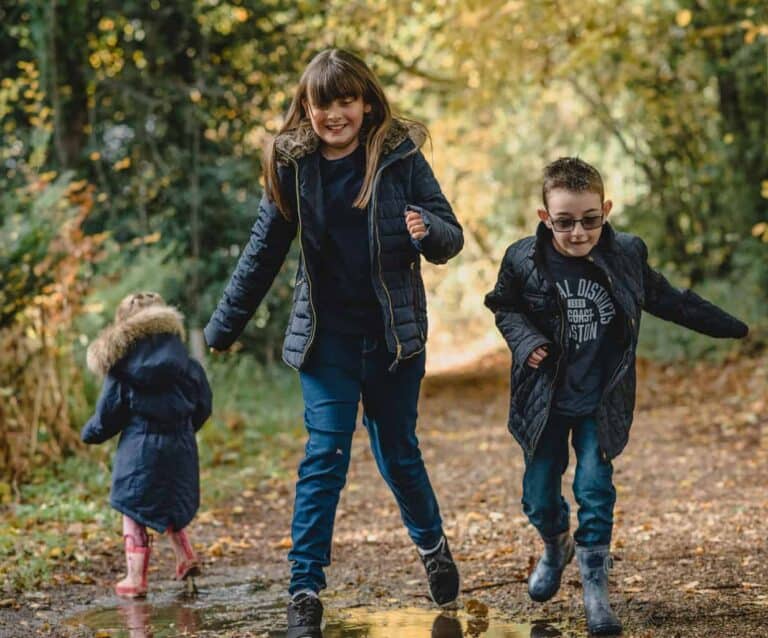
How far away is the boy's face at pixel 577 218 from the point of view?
4.55 m

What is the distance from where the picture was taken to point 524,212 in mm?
22281

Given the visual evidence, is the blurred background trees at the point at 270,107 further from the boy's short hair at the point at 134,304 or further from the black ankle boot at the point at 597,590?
the black ankle boot at the point at 597,590

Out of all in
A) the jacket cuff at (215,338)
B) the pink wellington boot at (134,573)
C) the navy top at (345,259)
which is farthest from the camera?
the pink wellington boot at (134,573)

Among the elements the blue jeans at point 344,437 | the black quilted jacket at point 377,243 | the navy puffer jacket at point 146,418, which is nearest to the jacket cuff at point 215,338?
the black quilted jacket at point 377,243

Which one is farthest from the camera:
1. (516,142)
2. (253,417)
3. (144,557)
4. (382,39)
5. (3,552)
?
(516,142)

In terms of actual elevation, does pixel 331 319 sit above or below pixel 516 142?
below

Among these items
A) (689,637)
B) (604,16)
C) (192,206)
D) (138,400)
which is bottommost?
(689,637)

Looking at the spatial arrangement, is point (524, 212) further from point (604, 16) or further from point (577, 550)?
point (577, 550)

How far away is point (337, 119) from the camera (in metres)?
4.57

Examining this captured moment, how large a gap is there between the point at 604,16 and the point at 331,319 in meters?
10.6

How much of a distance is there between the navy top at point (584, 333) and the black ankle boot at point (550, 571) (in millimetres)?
589

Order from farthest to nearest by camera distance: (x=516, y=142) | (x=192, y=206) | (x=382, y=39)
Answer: (x=516, y=142) < (x=382, y=39) < (x=192, y=206)

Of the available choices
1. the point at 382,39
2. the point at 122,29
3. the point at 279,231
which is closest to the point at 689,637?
the point at 279,231

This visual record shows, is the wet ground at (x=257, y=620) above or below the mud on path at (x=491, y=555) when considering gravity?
below
